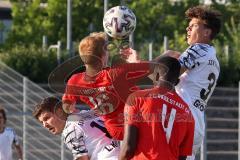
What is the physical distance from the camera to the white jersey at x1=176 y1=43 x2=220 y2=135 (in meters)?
9.08

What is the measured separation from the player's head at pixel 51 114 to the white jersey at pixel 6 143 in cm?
590

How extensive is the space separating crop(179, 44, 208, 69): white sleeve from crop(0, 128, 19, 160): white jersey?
22.6 ft

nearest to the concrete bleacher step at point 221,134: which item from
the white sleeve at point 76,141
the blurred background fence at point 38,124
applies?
the blurred background fence at point 38,124

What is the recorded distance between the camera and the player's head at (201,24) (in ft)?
30.1

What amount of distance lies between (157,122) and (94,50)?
178 centimetres

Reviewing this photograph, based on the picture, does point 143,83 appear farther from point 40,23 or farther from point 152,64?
point 40,23

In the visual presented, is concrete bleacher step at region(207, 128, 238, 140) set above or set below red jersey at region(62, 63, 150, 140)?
below

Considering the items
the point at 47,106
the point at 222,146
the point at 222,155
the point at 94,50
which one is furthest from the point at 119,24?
the point at 222,146

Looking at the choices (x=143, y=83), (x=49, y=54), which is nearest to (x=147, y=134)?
(x=143, y=83)

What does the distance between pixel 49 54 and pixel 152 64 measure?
15138 mm

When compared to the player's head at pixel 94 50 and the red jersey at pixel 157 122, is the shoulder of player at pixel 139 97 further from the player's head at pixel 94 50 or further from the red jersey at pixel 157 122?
the player's head at pixel 94 50

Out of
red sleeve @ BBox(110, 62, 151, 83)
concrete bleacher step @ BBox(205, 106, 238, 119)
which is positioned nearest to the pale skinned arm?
red sleeve @ BBox(110, 62, 151, 83)

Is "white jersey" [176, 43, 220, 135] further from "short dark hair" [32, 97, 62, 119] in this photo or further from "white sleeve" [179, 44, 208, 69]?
"short dark hair" [32, 97, 62, 119]

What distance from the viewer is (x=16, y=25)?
3659cm
